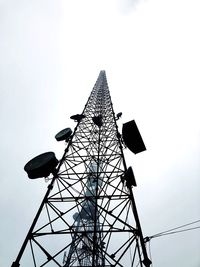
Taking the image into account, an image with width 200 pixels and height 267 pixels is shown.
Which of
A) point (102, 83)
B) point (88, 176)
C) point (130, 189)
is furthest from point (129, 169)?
point (102, 83)

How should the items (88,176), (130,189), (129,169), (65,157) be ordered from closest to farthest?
(130,189), (129,169), (88,176), (65,157)

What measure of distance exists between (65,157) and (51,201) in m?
2.24

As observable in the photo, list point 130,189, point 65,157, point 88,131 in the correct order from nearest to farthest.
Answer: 1. point 130,189
2. point 65,157
3. point 88,131

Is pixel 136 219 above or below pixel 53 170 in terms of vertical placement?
below

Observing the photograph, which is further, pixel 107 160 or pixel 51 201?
pixel 107 160

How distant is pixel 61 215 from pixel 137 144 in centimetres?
409

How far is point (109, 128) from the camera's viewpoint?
35.7ft

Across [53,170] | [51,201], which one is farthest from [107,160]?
[51,201]

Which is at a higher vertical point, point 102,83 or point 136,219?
point 102,83

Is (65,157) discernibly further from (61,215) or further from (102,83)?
(102,83)

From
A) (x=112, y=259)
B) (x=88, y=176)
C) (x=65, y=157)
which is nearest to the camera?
(x=112, y=259)

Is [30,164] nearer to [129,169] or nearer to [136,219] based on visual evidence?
[129,169]

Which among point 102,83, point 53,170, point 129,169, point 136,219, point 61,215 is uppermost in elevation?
point 102,83

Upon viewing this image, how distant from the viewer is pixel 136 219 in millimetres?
5531
